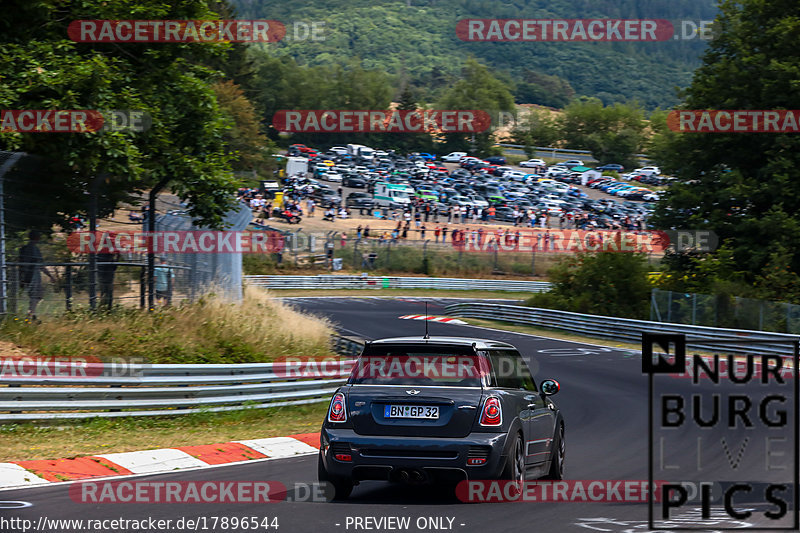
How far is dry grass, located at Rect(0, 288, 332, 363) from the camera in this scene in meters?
15.0

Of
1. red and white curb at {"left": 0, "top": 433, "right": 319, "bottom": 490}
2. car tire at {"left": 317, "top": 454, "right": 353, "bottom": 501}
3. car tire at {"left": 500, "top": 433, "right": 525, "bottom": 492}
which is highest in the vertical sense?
car tire at {"left": 500, "top": 433, "right": 525, "bottom": 492}

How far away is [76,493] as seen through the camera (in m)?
8.89

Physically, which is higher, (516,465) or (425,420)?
(425,420)

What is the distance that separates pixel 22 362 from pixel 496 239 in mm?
52935

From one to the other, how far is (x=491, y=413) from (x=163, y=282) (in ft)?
40.7

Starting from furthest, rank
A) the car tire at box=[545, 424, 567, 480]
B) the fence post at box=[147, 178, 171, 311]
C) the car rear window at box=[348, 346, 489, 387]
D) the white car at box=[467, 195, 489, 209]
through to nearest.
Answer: the white car at box=[467, 195, 489, 209], the fence post at box=[147, 178, 171, 311], the car tire at box=[545, 424, 567, 480], the car rear window at box=[348, 346, 489, 387]

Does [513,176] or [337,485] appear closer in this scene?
[337,485]

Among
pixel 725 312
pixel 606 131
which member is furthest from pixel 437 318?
pixel 606 131

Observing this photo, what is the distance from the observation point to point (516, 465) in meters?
8.65

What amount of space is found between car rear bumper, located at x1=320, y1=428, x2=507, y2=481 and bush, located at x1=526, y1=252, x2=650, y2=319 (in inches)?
1185

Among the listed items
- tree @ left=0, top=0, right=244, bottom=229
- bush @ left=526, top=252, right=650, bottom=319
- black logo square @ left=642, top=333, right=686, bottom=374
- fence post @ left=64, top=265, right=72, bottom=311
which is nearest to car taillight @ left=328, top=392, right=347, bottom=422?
black logo square @ left=642, top=333, right=686, bottom=374

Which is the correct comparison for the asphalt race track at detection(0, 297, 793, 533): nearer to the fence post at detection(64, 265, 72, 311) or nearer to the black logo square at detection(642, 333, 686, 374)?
the black logo square at detection(642, 333, 686, 374)

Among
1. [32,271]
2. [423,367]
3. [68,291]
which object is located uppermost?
[32,271]

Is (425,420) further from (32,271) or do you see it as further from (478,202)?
(478,202)
